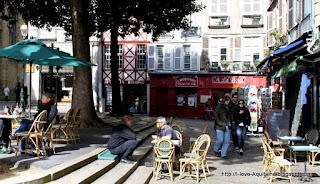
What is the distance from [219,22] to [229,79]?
14.1 feet

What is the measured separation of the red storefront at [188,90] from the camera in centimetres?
2850

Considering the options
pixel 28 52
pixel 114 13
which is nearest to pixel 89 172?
pixel 28 52

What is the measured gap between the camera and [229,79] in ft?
93.5

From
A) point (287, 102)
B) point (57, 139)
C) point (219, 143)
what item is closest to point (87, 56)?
point (57, 139)

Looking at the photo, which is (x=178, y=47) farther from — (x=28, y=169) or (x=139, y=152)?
(x=28, y=169)

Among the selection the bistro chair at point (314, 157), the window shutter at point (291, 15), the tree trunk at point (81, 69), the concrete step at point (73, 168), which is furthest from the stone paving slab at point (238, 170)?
the window shutter at point (291, 15)

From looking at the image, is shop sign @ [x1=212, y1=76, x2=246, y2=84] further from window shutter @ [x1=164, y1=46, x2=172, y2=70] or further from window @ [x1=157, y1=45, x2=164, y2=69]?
window @ [x1=157, y1=45, x2=164, y2=69]

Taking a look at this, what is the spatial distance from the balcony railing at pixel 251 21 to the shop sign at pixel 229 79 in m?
3.82

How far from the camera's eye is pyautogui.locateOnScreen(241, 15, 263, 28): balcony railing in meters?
28.2

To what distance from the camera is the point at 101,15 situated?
19.3m

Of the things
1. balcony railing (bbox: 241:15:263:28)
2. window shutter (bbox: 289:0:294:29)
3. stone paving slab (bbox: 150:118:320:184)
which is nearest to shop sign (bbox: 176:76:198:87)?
balcony railing (bbox: 241:15:263:28)

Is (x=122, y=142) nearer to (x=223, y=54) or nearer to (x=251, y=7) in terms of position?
(x=223, y=54)

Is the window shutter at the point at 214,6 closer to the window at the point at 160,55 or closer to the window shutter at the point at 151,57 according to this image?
the window at the point at 160,55

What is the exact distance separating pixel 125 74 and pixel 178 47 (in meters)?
4.54
